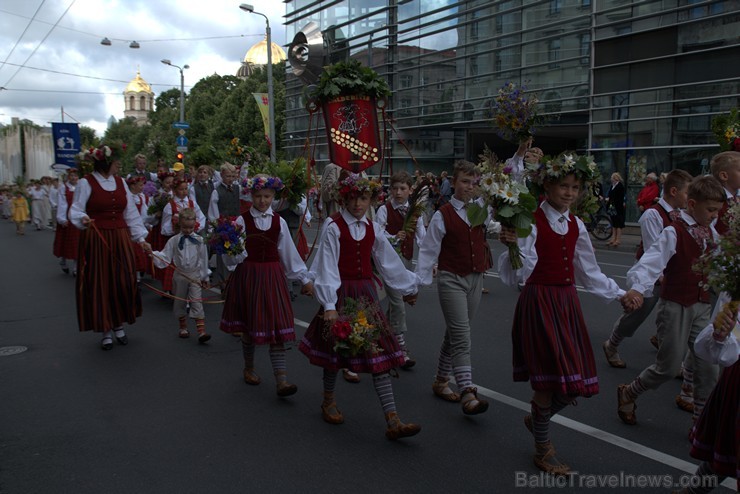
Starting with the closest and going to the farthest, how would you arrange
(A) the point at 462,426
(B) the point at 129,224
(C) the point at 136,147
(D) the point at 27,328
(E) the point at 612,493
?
(E) the point at 612,493
(A) the point at 462,426
(B) the point at 129,224
(D) the point at 27,328
(C) the point at 136,147

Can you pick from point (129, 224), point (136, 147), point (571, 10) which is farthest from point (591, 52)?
point (136, 147)

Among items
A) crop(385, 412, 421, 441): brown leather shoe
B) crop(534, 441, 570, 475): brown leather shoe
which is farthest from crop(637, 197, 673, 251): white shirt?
crop(385, 412, 421, 441): brown leather shoe

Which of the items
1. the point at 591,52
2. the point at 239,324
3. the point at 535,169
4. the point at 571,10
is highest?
the point at 571,10

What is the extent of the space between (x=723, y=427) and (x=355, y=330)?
233cm

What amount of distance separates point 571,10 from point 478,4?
505 centimetres

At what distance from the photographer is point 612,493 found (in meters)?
3.84

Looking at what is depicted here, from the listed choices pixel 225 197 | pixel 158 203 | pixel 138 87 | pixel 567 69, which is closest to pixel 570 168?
pixel 225 197

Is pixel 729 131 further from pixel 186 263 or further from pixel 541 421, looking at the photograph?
pixel 186 263

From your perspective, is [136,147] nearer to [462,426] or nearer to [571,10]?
[571,10]

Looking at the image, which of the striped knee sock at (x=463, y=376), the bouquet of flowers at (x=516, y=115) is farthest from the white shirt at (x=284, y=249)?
the bouquet of flowers at (x=516, y=115)

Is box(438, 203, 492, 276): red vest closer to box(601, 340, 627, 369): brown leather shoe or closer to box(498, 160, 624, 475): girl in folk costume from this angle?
box(498, 160, 624, 475): girl in folk costume

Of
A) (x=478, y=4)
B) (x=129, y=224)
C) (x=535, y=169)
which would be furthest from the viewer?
(x=478, y=4)

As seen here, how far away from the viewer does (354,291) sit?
Result: 4934 millimetres

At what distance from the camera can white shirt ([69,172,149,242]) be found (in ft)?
23.4
